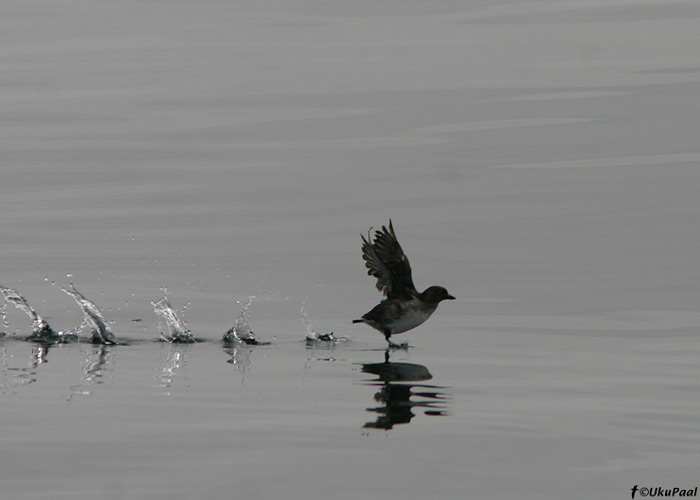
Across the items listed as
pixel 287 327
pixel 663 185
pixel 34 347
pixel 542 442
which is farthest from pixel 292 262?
pixel 542 442

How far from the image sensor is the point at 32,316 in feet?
53.5

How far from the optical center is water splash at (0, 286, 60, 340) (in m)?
15.5

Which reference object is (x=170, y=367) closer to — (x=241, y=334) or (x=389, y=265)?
(x=241, y=334)

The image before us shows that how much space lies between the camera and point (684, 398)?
38.9ft

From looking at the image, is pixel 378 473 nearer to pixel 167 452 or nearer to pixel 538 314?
pixel 167 452

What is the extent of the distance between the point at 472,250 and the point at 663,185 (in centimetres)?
692

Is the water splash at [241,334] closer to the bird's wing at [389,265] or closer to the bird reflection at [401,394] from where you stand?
the bird's wing at [389,265]

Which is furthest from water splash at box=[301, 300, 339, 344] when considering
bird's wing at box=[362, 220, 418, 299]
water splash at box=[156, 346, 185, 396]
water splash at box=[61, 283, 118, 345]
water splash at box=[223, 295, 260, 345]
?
water splash at box=[61, 283, 118, 345]

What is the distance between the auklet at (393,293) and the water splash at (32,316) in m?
3.55

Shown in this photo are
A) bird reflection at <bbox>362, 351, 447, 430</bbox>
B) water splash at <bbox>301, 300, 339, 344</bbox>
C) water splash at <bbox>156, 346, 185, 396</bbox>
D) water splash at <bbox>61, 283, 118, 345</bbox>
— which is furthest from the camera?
water splash at <bbox>301, 300, 339, 344</bbox>

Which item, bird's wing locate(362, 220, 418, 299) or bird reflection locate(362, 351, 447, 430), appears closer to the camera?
bird reflection locate(362, 351, 447, 430)

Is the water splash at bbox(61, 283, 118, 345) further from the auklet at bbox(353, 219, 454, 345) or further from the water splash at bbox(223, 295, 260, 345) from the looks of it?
the auklet at bbox(353, 219, 454, 345)

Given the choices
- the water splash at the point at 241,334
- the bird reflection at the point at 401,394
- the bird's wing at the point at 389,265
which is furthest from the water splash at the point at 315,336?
the bird reflection at the point at 401,394

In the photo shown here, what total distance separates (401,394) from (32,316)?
20.6ft
